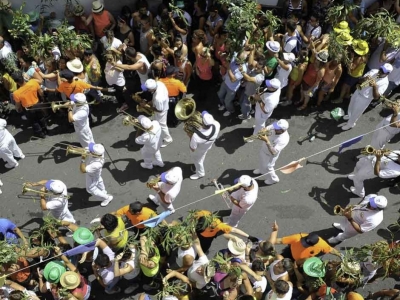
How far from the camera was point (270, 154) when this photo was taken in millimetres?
9000

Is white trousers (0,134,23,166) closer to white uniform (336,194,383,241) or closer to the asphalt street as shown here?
the asphalt street

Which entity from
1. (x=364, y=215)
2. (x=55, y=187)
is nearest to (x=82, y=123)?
(x=55, y=187)

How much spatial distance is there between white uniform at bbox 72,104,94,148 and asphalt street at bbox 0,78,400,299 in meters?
0.59

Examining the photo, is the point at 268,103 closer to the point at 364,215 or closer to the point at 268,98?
the point at 268,98

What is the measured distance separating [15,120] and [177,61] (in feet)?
12.8

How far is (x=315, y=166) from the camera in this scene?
10016mm

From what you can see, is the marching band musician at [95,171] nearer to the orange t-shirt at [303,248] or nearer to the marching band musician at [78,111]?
the marching band musician at [78,111]

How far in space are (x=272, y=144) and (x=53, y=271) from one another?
443 cm

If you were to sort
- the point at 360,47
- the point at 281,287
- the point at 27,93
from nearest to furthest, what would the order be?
the point at 281,287 → the point at 27,93 → the point at 360,47

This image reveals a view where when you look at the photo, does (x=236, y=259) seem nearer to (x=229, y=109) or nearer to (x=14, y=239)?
(x=14, y=239)

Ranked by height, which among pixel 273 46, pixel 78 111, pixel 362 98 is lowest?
pixel 78 111

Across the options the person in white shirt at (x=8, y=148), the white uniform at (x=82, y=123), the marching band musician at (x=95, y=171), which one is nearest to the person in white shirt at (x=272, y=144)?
the marching band musician at (x=95, y=171)

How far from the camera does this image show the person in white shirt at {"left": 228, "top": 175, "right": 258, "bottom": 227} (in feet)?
25.6

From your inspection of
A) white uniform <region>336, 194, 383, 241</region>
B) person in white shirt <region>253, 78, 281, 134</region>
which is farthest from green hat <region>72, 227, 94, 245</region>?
white uniform <region>336, 194, 383, 241</region>
